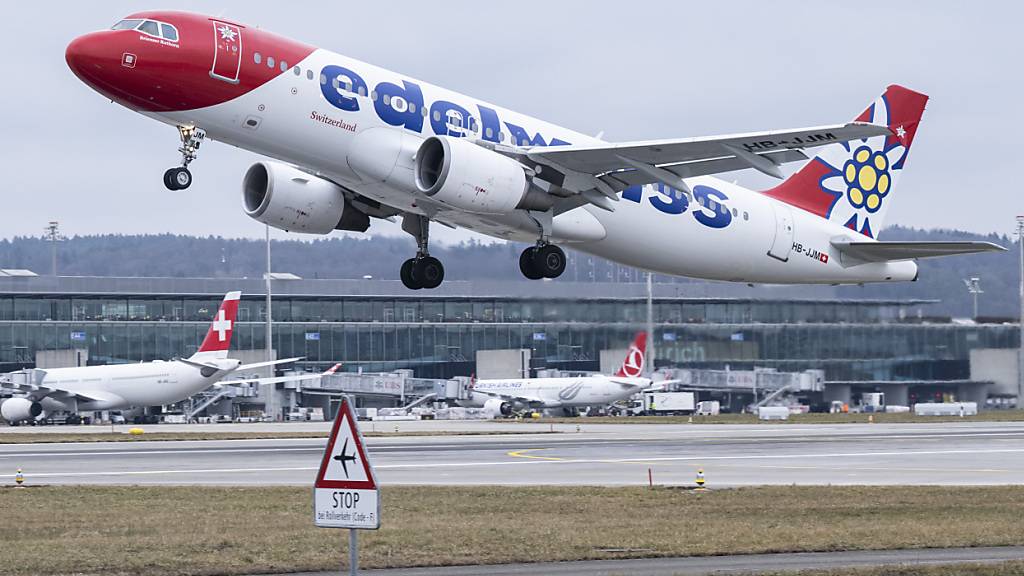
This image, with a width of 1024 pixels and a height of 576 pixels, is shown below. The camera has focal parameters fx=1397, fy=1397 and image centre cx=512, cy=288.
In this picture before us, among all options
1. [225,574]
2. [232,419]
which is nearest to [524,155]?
[225,574]

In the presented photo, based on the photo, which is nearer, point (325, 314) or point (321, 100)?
point (321, 100)

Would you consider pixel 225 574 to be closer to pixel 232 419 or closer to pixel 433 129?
pixel 433 129

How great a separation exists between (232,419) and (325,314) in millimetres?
16802

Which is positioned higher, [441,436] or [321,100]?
[321,100]

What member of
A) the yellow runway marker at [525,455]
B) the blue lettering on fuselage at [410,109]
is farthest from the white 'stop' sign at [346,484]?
the yellow runway marker at [525,455]

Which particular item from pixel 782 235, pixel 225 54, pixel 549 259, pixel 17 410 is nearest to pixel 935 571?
pixel 549 259

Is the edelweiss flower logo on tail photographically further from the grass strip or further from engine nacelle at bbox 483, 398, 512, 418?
engine nacelle at bbox 483, 398, 512, 418

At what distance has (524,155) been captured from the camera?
3288cm

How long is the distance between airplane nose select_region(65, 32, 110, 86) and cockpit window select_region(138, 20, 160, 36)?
0.84m

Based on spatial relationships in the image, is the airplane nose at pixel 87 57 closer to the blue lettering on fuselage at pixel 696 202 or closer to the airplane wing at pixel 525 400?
the blue lettering on fuselage at pixel 696 202

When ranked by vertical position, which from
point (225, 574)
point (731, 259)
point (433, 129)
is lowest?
point (225, 574)

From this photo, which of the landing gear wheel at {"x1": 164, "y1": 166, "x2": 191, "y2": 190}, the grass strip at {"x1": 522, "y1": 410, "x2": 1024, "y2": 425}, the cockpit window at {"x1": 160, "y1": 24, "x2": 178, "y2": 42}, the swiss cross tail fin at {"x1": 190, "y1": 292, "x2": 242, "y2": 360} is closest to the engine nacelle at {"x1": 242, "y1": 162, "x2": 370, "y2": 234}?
the landing gear wheel at {"x1": 164, "y1": 166, "x2": 191, "y2": 190}

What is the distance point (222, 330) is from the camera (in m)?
81.5

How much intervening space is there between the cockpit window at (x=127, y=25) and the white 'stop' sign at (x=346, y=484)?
16.9 m
